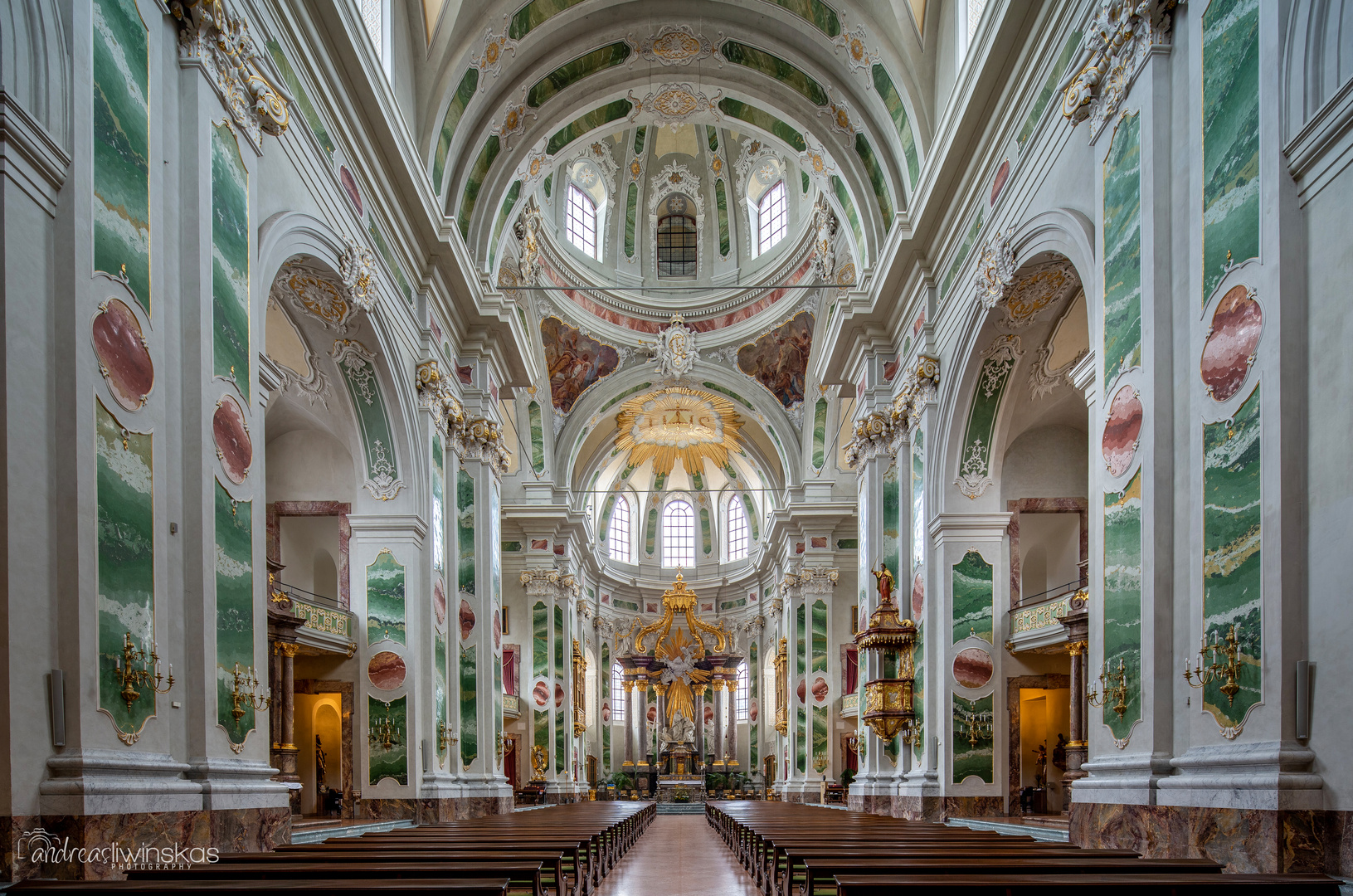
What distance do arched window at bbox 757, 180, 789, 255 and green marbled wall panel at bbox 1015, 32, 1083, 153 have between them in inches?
627

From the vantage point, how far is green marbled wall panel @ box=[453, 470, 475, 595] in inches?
689

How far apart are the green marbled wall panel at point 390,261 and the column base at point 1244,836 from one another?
34.4 ft

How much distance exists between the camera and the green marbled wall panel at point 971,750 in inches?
559

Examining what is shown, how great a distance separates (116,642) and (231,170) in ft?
13.5

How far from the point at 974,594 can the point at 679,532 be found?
27.3m

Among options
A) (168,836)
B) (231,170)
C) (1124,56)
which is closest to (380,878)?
(168,836)

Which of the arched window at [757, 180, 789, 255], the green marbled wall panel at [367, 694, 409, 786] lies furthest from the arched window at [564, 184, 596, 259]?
the green marbled wall panel at [367, 694, 409, 786]

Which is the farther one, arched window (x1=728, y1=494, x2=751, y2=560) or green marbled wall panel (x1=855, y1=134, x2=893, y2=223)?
arched window (x1=728, y1=494, x2=751, y2=560)

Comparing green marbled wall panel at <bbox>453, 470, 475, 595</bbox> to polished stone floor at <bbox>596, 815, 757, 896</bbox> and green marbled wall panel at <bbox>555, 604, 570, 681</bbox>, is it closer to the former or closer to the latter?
polished stone floor at <bbox>596, 815, 757, 896</bbox>

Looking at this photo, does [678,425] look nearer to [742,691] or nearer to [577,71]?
[742,691]

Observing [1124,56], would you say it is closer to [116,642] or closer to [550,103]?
[116,642]

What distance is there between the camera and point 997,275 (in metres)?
12.5

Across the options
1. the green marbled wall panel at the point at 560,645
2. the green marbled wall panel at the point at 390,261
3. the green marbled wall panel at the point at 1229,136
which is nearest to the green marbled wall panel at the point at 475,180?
the green marbled wall panel at the point at 390,261

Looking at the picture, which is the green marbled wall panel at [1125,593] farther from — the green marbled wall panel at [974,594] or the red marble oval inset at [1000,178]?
the green marbled wall panel at [974,594]
